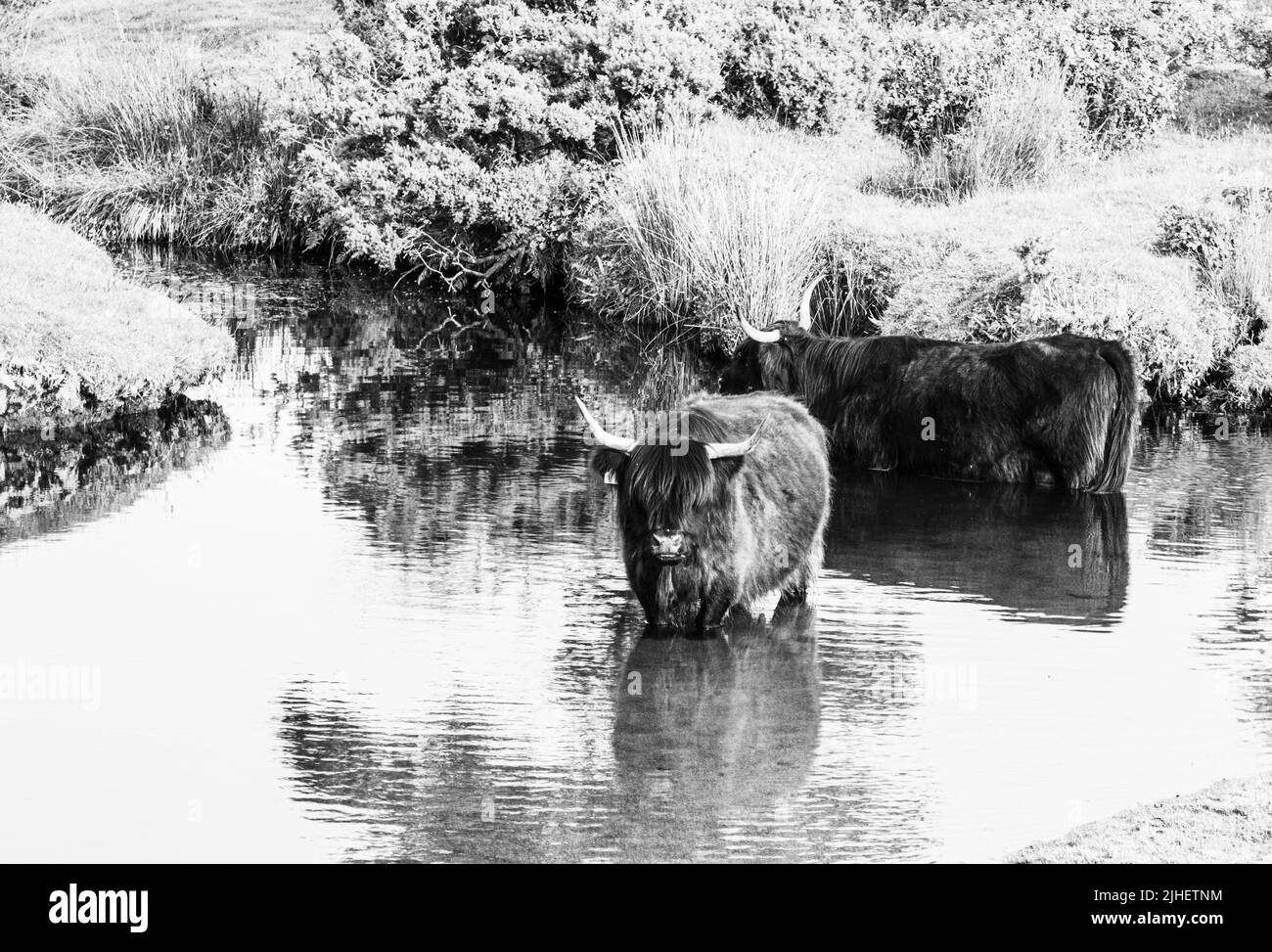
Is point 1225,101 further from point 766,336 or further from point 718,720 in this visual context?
point 718,720

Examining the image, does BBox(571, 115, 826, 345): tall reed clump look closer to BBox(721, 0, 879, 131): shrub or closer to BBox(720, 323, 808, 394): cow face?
BBox(721, 0, 879, 131): shrub

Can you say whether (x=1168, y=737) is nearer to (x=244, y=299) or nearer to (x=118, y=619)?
(x=118, y=619)

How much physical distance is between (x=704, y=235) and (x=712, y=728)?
1034 centimetres

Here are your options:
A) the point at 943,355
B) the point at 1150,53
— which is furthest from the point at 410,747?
the point at 1150,53

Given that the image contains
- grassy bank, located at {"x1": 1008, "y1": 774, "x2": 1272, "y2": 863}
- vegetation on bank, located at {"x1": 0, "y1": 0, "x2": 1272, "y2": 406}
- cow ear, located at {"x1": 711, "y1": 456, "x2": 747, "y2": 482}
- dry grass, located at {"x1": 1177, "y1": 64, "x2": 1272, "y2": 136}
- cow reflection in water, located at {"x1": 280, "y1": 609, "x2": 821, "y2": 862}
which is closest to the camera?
grassy bank, located at {"x1": 1008, "y1": 774, "x2": 1272, "y2": 863}

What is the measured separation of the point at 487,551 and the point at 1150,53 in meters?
Answer: 14.8

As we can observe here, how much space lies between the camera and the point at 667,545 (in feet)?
26.7

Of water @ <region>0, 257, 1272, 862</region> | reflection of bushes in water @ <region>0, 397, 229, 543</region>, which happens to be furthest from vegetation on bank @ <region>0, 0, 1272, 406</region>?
reflection of bushes in water @ <region>0, 397, 229, 543</region>

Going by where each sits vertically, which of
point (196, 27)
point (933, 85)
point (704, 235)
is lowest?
point (704, 235)

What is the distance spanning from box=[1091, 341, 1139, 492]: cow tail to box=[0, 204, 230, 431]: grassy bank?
7800 mm

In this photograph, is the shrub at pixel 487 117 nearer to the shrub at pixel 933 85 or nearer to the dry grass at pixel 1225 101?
the shrub at pixel 933 85

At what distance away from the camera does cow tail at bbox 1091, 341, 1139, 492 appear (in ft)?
38.5

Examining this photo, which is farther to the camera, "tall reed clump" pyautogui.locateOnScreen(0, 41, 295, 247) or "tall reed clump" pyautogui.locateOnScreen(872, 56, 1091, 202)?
"tall reed clump" pyautogui.locateOnScreen(0, 41, 295, 247)

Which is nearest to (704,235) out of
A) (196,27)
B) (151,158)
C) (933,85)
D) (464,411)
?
(464,411)
